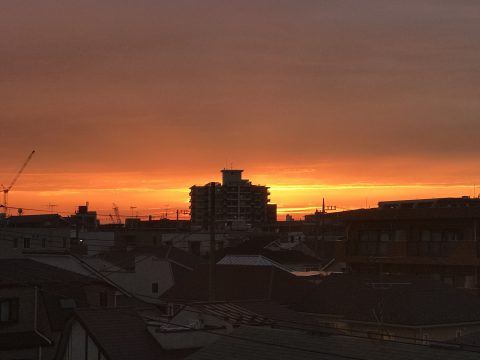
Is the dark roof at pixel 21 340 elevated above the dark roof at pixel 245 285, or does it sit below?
below

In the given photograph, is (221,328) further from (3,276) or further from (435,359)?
(3,276)

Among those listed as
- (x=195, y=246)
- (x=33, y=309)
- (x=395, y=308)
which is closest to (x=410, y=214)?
(x=395, y=308)

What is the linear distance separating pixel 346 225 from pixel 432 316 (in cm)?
1692

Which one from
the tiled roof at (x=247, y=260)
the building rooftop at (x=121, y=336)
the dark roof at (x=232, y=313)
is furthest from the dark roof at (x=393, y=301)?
the tiled roof at (x=247, y=260)

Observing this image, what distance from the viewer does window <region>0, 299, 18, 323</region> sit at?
1599 inches

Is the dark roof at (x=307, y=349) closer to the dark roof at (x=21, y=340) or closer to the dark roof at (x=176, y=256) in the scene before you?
the dark roof at (x=21, y=340)

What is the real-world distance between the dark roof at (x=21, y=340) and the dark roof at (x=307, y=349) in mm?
17402

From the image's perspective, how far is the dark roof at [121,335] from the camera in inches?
1164

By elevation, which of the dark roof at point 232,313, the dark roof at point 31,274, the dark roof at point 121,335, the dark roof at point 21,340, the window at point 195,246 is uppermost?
the window at point 195,246

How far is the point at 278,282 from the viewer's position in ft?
159

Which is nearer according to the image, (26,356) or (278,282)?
(26,356)

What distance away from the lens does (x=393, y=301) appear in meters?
36.2

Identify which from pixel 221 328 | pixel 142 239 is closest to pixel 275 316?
pixel 221 328

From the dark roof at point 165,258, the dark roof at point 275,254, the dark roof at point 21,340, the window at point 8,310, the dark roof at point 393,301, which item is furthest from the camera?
the dark roof at point 275,254
